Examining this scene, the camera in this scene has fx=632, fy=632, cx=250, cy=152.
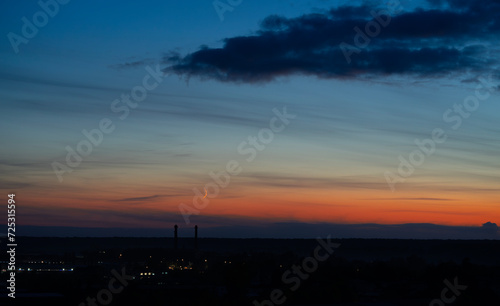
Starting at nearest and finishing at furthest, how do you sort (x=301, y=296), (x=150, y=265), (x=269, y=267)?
(x=301, y=296), (x=269, y=267), (x=150, y=265)

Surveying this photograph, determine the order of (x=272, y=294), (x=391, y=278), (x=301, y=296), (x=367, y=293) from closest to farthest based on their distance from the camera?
(x=272, y=294), (x=301, y=296), (x=367, y=293), (x=391, y=278)

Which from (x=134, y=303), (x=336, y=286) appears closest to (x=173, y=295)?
(x=134, y=303)

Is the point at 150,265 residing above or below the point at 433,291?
above

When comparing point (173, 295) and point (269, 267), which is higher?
point (269, 267)

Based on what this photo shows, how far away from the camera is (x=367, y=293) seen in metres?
64.7

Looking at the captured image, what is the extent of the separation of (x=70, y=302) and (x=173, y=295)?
11.8 m

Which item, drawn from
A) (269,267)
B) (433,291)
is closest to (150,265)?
(269,267)

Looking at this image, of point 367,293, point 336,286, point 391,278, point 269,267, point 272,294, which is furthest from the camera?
point 269,267

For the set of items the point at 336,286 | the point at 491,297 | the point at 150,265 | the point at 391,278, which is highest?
the point at 150,265

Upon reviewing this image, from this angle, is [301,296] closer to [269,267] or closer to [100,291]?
[100,291]

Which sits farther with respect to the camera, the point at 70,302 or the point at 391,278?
the point at 391,278

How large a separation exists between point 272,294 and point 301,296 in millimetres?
4707

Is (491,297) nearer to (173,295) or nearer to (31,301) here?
(173,295)

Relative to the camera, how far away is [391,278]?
86.4 meters
